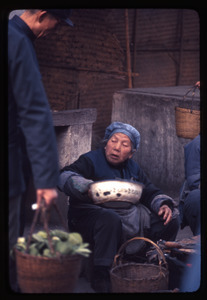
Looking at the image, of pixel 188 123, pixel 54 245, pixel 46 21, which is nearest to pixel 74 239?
pixel 54 245

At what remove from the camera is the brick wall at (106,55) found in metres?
10.5

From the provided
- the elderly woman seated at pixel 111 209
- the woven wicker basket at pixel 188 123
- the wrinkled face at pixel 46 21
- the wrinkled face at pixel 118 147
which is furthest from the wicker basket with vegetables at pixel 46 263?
the woven wicker basket at pixel 188 123

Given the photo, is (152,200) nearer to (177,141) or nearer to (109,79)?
(177,141)

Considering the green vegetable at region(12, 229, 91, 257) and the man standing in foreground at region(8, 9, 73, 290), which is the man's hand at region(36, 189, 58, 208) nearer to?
the man standing in foreground at region(8, 9, 73, 290)

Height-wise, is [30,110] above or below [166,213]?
above

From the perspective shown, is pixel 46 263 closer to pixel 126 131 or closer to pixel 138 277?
pixel 138 277

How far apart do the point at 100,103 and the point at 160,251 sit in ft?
23.7

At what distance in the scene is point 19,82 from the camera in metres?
3.15

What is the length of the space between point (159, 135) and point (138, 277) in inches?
159

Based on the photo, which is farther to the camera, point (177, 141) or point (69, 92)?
point (69, 92)

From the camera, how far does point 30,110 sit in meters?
3.18

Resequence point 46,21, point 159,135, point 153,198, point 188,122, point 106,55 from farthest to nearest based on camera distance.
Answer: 1. point 106,55
2. point 159,135
3. point 188,122
4. point 153,198
5. point 46,21
